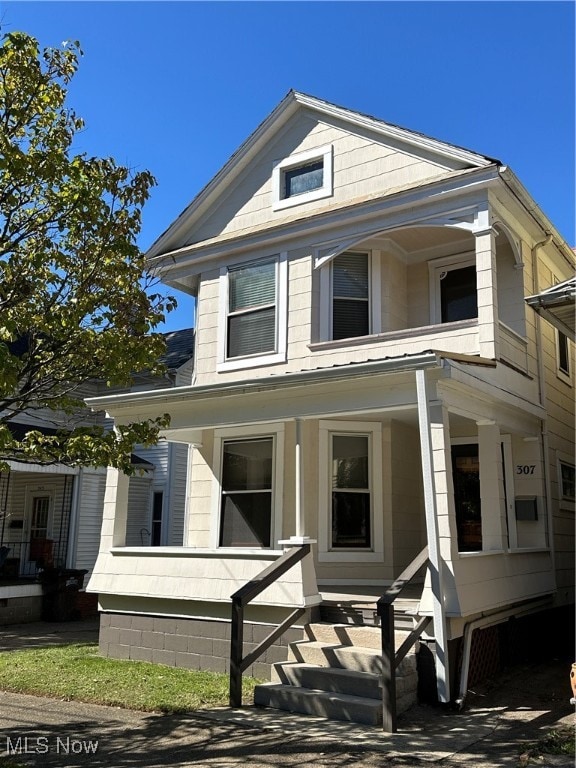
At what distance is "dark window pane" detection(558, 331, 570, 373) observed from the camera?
1298cm

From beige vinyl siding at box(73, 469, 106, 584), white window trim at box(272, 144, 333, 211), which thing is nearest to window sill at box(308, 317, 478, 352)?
white window trim at box(272, 144, 333, 211)

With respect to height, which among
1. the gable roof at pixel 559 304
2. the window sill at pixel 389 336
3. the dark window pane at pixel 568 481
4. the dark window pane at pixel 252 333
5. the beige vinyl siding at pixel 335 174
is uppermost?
the beige vinyl siding at pixel 335 174

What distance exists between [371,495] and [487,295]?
3.46 m

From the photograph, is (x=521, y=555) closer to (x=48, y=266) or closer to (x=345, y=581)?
(x=345, y=581)

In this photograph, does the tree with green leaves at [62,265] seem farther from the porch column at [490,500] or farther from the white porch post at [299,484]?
the porch column at [490,500]

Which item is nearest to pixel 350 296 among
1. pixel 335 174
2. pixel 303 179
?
pixel 335 174

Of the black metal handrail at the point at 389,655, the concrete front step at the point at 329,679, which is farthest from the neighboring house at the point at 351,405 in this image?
the black metal handrail at the point at 389,655

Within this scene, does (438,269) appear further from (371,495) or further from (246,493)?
(246,493)

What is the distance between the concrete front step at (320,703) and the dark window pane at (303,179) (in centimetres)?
804

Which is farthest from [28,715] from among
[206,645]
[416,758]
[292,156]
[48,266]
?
[292,156]

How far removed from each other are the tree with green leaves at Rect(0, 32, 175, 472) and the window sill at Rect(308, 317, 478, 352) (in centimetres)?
384

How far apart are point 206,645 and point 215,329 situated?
5286 mm

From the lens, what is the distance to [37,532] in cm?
1970

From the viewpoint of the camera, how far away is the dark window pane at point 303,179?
1225 cm
